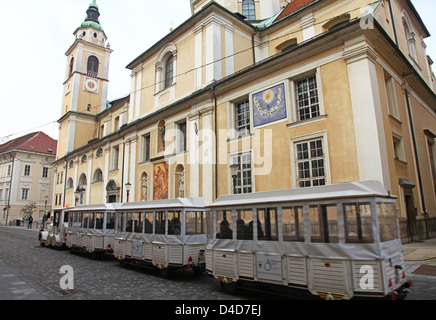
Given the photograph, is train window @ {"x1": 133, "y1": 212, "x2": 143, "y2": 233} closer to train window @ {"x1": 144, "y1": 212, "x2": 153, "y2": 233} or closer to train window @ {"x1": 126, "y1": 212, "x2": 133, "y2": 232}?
train window @ {"x1": 126, "y1": 212, "x2": 133, "y2": 232}

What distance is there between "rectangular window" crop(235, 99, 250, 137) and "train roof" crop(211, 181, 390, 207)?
356 inches

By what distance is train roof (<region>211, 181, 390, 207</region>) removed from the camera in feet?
19.5

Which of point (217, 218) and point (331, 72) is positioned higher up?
point (331, 72)

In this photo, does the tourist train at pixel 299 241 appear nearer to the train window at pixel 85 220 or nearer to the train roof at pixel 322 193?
→ the train roof at pixel 322 193

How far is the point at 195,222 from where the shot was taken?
33.5 feet

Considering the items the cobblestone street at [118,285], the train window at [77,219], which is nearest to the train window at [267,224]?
the cobblestone street at [118,285]

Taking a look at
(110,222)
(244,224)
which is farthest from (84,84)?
(244,224)

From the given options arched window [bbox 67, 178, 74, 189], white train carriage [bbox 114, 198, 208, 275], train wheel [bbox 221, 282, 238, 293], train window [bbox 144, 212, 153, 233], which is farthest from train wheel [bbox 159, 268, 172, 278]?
arched window [bbox 67, 178, 74, 189]

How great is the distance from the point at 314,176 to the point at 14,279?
36.5ft

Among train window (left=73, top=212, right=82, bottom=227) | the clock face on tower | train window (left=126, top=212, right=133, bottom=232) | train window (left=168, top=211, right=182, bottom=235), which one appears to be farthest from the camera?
train window (left=73, top=212, right=82, bottom=227)
